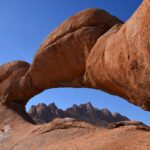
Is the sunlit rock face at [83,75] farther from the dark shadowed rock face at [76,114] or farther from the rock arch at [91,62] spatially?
the dark shadowed rock face at [76,114]

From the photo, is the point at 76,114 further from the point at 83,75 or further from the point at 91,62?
the point at 91,62

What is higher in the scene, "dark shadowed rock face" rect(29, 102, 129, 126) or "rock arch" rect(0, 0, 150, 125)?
"rock arch" rect(0, 0, 150, 125)

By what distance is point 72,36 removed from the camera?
39.6 feet

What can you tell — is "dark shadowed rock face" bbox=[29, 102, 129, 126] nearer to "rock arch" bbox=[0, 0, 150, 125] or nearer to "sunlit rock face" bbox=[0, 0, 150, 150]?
"rock arch" bbox=[0, 0, 150, 125]

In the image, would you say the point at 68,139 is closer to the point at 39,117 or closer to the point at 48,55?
the point at 48,55

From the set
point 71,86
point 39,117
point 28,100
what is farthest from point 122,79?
point 39,117

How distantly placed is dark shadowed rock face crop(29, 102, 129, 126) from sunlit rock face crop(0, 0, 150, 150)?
1290 inches

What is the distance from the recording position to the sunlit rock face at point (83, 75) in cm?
753

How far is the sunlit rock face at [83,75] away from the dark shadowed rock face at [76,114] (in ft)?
107

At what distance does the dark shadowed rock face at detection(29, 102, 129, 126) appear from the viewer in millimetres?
52812

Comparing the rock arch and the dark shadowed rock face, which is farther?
the dark shadowed rock face

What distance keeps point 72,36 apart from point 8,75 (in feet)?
18.7

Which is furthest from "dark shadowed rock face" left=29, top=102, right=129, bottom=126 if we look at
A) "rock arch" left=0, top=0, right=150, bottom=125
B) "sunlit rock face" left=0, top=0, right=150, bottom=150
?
"sunlit rock face" left=0, top=0, right=150, bottom=150

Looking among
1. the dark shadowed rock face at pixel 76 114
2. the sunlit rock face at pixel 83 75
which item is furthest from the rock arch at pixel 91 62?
the dark shadowed rock face at pixel 76 114
